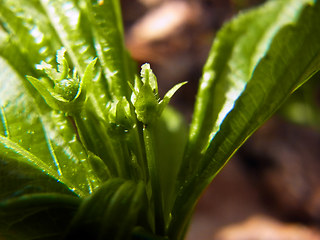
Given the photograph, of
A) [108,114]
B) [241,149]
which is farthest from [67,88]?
[241,149]

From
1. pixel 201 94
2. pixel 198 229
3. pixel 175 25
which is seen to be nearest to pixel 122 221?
pixel 201 94

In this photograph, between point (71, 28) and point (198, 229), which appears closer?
point (71, 28)

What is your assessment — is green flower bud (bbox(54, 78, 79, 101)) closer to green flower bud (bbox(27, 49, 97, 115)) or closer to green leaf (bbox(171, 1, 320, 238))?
green flower bud (bbox(27, 49, 97, 115))

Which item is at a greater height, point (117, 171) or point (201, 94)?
point (201, 94)

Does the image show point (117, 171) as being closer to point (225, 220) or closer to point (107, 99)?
point (107, 99)

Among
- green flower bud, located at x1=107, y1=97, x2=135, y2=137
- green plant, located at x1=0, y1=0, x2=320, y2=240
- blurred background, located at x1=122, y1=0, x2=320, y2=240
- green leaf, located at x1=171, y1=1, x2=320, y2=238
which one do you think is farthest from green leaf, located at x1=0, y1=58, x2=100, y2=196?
blurred background, located at x1=122, y1=0, x2=320, y2=240
